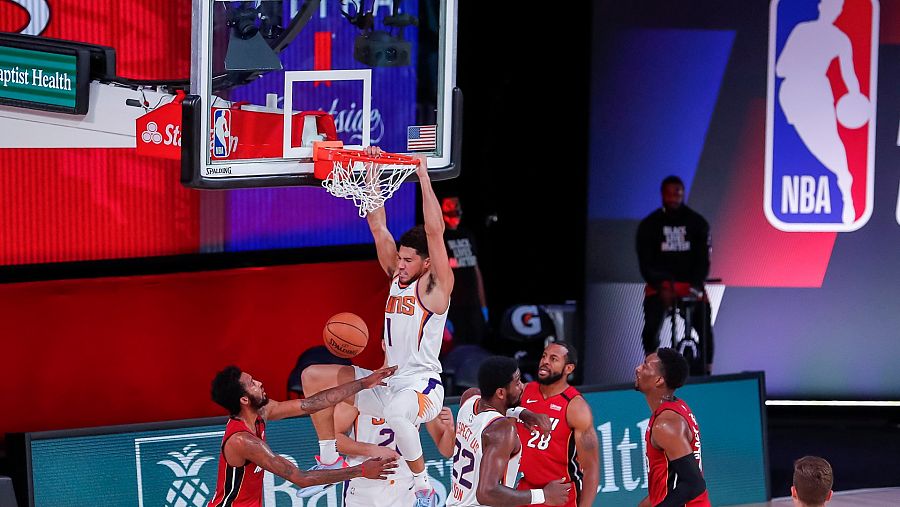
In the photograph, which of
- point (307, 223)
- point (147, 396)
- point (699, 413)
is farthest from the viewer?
point (307, 223)

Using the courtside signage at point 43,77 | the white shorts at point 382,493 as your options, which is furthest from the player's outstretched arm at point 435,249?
the courtside signage at point 43,77

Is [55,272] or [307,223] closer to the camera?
[55,272]

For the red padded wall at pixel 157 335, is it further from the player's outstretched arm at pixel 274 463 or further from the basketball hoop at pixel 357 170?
the player's outstretched arm at pixel 274 463

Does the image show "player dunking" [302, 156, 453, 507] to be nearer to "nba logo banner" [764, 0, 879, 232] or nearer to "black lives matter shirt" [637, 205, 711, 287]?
"black lives matter shirt" [637, 205, 711, 287]

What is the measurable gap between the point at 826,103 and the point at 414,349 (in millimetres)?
7335

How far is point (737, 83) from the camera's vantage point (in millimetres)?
13188

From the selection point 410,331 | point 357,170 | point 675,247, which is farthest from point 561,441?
point 675,247

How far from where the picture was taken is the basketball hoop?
282 inches

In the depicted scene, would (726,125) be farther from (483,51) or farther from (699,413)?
(699,413)

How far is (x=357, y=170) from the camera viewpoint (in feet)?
23.7

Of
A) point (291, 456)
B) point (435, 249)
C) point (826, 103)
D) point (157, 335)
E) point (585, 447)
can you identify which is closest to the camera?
point (435, 249)

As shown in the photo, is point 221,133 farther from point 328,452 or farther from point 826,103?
point 826,103

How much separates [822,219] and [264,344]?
554cm

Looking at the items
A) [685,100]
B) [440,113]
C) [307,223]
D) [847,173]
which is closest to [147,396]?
[307,223]
